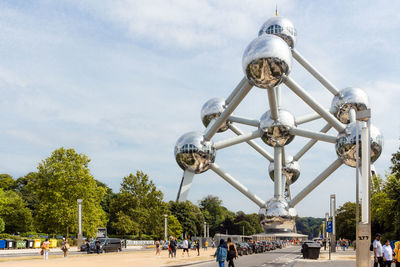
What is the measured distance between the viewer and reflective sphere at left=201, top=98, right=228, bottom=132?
38.9m

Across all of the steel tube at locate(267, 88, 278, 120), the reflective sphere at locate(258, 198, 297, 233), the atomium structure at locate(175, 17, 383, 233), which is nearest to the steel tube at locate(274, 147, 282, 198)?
the atomium structure at locate(175, 17, 383, 233)

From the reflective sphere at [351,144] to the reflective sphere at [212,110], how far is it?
10.8 m

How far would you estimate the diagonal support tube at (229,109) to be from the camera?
2919 centimetres

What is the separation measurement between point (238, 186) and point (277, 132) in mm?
5039

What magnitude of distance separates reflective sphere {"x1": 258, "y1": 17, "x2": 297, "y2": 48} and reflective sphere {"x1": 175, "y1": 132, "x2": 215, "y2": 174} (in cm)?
904

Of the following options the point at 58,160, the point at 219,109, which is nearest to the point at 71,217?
the point at 58,160

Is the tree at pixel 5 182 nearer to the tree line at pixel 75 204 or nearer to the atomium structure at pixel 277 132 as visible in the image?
the tree line at pixel 75 204

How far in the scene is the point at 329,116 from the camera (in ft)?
102

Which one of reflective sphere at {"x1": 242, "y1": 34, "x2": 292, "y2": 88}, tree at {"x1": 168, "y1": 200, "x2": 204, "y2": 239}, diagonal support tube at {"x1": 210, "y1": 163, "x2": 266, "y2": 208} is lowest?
tree at {"x1": 168, "y1": 200, "x2": 204, "y2": 239}

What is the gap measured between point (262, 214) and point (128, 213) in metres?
29.2

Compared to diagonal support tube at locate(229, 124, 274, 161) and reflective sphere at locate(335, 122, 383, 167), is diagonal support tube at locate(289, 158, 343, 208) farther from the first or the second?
diagonal support tube at locate(229, 124, 274, 161)

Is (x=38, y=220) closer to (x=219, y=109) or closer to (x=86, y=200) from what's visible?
(x=86, y=200)

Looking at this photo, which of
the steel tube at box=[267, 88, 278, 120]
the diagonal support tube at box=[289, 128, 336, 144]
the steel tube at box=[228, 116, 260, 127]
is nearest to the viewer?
the steel tube at box=[267, 88, 278, 120]

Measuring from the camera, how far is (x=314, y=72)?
37219mm
